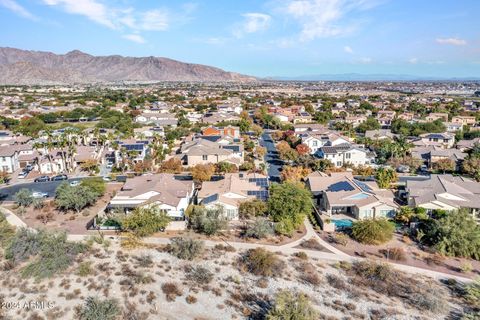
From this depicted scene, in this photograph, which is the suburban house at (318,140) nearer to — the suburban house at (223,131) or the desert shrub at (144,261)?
the suburban house at (223,131)

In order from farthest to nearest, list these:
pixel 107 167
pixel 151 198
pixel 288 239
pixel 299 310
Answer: pixel 107 167 < pixel 151 198 < pixel 288 239 < pixel 299 310

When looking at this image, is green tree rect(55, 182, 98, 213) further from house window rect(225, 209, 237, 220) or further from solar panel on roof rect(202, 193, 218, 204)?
house window rect(225, 209, 237, 220)

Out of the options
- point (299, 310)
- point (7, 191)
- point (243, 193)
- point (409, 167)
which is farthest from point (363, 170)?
point (7, 191)

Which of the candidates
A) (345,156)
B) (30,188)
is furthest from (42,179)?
(345,156)

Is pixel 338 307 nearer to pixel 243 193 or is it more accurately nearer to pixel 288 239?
pixel 288 239

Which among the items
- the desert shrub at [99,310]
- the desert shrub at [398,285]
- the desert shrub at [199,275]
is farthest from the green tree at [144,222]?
the desert shrub at [398,285]

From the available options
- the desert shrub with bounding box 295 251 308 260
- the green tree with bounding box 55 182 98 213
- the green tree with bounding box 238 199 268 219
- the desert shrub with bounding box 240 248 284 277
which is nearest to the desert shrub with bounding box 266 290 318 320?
the desert shrub with bounding box 240 248 284 277
